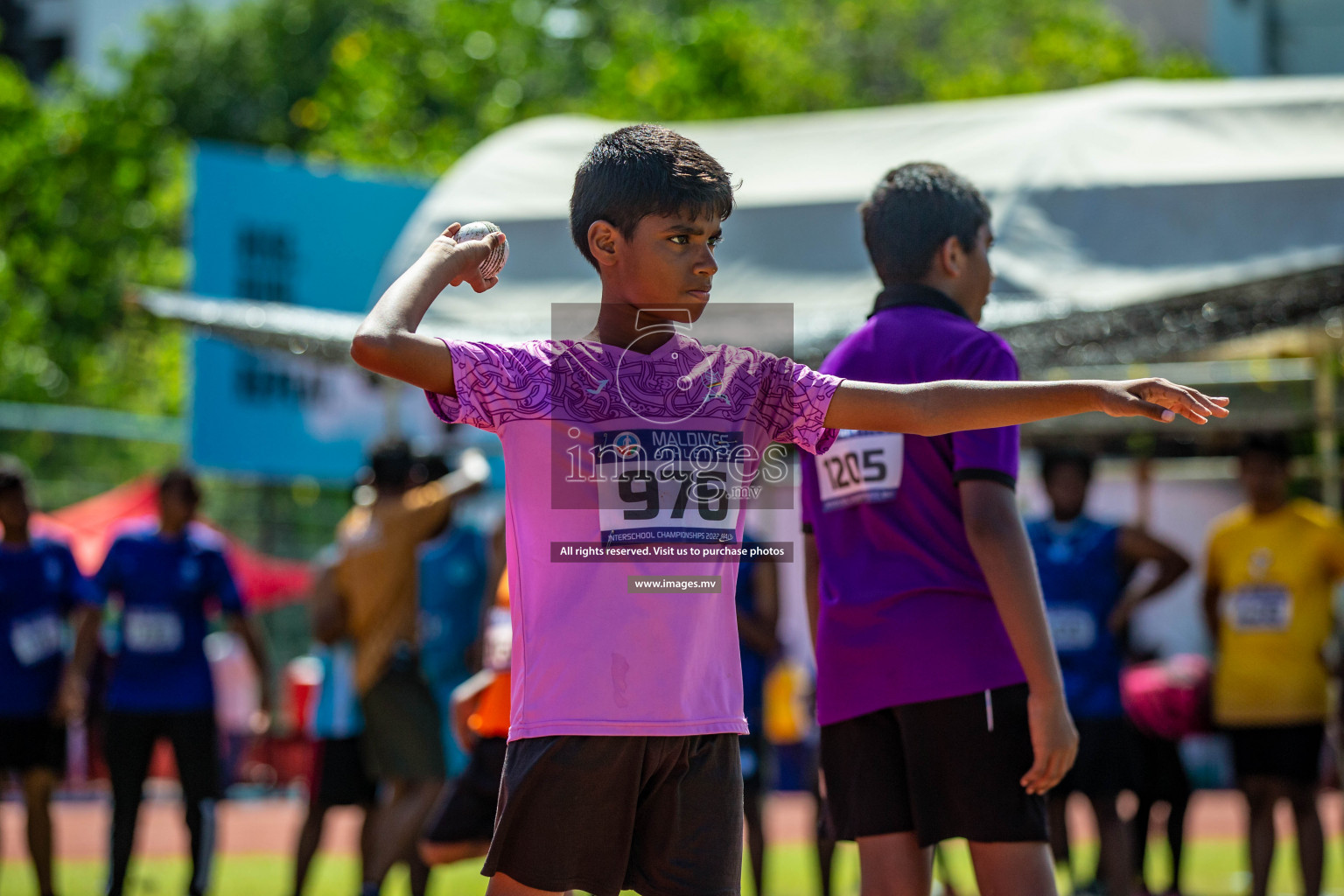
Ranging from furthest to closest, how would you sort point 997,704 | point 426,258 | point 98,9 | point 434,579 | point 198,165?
point 98,9 < point 198,165 < point 434,579 < point 997,704 < point 426,258

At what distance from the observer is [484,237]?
2.70 metres

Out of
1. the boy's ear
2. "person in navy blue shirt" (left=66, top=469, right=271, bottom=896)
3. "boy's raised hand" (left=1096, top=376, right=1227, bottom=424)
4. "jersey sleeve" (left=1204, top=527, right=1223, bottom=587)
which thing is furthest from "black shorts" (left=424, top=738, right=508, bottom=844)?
"jersey sleeve" (left=1204, top=527, right=1223, bottom=587)

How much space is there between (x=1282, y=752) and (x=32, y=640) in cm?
608

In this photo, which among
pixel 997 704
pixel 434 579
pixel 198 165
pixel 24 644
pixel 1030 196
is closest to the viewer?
pixel 997 704

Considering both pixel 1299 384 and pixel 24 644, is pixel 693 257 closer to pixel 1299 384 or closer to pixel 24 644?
pixel 24 644

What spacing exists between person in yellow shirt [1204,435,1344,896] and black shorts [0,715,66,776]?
18.8ft

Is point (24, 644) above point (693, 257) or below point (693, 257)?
below

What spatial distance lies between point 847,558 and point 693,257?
1139 millimetres

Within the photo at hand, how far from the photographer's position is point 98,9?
49781 millimetres

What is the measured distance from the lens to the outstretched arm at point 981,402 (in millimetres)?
2514

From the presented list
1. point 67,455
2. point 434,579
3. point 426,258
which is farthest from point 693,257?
point 67,455

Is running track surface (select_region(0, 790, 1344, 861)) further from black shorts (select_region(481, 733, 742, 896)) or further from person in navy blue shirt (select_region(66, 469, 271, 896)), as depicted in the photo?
black shorts (select_region(481, 733, 742, 896))

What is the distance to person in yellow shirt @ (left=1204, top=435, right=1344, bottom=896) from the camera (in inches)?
275

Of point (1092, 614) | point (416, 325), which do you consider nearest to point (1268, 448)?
point (1092, 614)
